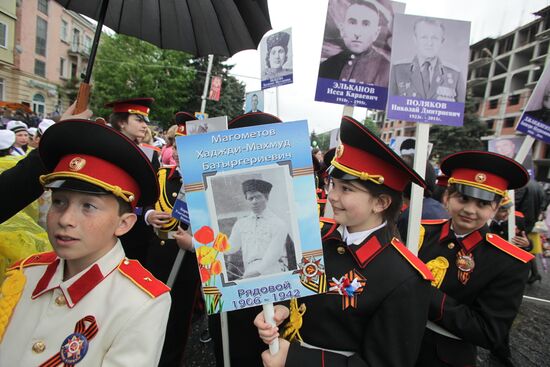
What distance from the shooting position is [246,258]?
129 centimetres

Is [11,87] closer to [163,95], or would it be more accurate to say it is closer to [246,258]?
[163,95]

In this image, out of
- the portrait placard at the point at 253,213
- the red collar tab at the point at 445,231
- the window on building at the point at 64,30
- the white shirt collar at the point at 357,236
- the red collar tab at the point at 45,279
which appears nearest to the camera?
the portrait placard at the point at 253,213

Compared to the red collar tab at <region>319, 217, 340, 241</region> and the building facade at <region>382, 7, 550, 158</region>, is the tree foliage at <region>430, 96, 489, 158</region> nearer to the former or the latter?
the building facade at <region>382, 7, 550, 158</region>

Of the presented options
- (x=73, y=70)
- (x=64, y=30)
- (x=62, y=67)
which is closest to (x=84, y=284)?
(x=64, y=30)

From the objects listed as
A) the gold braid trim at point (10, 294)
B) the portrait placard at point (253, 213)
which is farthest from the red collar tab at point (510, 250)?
the gold braid trim at point (10, 294)

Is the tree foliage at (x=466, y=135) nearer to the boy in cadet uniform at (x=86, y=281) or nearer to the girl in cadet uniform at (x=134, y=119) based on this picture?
the girl in cadet uniform at (x=134, y=119)

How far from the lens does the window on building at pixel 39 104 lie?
32.6 metres

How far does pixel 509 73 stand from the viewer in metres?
42.2

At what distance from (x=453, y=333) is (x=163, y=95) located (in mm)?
31925

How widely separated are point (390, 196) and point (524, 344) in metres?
3.81

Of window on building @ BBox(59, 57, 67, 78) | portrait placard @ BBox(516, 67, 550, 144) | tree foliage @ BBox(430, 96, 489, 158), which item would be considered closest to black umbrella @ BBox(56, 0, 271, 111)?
portrait placard @ BBox(516, 67, 550, 144)

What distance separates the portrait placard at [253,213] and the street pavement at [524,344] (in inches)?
101

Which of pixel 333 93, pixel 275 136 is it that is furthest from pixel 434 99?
pixel 275 136

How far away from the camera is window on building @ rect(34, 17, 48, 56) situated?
31570mm
